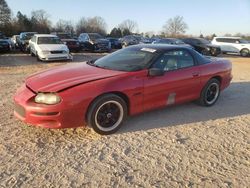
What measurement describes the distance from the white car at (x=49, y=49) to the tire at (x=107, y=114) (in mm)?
11146

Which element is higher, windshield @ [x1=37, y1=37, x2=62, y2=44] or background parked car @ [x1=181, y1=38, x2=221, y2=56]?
windshield @ [x1=37, y1=37, x2=62, y2=44]

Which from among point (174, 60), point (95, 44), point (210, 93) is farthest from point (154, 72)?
point (95, 44)

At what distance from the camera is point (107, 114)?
4375mm

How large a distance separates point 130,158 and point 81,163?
2.10 feet

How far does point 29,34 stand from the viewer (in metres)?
21.8

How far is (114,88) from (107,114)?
0.42 metres

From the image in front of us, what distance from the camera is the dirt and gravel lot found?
318 cm

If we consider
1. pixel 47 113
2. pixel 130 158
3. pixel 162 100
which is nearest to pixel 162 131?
pixel 162 100

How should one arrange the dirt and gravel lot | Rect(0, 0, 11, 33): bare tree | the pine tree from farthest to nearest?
the pine tree < Rect(0, 0, 11, 33): bare tree < the dirt and gravel lot

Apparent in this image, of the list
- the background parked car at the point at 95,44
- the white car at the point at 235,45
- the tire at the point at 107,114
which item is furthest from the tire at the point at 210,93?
the white car at the point at 235,45

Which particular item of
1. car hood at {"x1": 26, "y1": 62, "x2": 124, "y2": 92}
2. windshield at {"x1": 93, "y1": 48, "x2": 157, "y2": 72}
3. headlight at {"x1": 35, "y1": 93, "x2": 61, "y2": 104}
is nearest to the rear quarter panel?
windshield at {"x1": 93, "y1": 48, "x2": 157, "y2": 72}

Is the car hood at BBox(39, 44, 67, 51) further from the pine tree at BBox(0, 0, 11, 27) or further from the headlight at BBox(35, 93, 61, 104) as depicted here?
the pine tree at BBox(0, 0, 11, 27)

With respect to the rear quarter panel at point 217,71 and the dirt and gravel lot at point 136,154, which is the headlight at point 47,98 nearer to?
the dirt and gravel lot at point 136,154

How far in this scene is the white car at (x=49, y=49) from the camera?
14742mm
